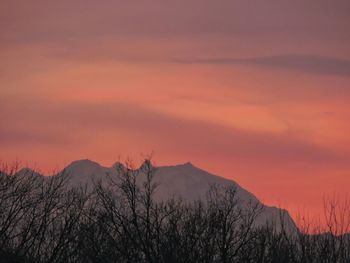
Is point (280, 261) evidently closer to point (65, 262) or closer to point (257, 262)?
point (257, 262)

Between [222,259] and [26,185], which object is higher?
[26,185]

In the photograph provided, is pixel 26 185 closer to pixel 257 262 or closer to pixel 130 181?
pixel 130 181

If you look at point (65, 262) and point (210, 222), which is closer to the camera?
point (65, 262)

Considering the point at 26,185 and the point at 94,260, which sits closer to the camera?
the point at 26,185

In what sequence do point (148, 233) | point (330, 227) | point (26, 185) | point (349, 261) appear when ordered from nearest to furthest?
point (330, 227) → point (349, 261) → point (26, 185) → point (148, 233)

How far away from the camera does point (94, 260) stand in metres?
47.6

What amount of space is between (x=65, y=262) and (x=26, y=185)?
493cm

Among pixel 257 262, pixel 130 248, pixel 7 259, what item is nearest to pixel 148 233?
pixel 130 248

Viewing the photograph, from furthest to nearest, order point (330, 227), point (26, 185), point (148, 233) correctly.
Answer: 1. point (148, 233)
2. point (26, 185)
3. point (330, 227)

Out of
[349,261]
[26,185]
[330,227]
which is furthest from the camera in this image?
[26,185]

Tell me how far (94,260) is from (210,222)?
23.7 ft

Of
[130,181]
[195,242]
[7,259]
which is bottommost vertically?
[7,259]

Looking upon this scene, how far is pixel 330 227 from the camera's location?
35719 mm

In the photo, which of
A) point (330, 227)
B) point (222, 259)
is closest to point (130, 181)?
point (222, 259)
